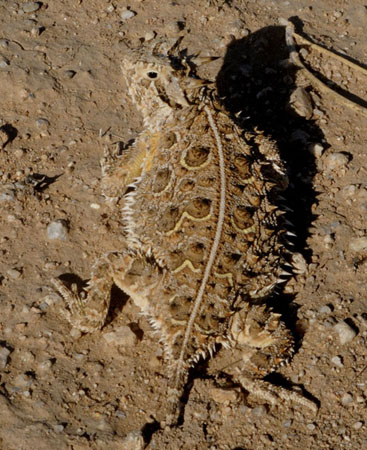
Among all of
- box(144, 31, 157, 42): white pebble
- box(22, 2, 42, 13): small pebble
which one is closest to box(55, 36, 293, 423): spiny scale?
box(144, 31, 157, 42): white pebble

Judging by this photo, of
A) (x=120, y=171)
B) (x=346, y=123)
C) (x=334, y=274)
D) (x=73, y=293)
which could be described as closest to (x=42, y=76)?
(x=120, y=171)

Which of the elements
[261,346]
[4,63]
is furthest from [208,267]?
[4,63]

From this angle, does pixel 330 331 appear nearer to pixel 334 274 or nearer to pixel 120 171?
pixel 334 274

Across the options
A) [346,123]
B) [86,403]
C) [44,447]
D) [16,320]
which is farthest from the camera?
[346,123]

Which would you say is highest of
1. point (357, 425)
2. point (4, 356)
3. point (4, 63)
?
point (357, 425)

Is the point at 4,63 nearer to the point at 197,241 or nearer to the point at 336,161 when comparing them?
the point at 197,241

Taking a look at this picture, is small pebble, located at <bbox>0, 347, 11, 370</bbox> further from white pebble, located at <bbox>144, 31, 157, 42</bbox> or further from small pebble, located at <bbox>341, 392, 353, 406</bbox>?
white pebble, located at <bbox>144, 31, 157, 42</bbox>

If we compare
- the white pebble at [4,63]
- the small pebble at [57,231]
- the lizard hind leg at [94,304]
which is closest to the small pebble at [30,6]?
the white pebble at [4,63]
